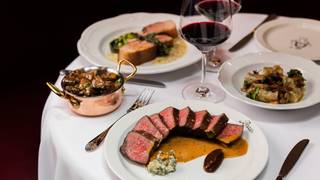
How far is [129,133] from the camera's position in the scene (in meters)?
1.22

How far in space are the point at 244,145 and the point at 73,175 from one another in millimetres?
455

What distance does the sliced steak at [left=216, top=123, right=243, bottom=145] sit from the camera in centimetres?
121

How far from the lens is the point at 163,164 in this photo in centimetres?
112

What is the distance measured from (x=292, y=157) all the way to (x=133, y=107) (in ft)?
1.62

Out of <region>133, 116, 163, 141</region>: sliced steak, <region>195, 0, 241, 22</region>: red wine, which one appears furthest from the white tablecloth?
<region>195, 0, 241, 22</region>: red wine

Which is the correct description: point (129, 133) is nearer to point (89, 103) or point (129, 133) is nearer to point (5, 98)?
point (89, 103)

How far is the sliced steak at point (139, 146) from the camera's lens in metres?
1.15

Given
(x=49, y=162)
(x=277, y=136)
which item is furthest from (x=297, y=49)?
(x=49, y=162)

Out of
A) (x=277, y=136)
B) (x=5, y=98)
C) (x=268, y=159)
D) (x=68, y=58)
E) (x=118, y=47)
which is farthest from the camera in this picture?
(x=68, y=58)

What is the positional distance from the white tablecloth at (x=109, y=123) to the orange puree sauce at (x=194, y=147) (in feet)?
0.28

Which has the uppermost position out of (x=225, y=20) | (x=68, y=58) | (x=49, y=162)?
(x=225, y=20)

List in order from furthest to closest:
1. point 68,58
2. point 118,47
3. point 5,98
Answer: point 68,58, point 5,98, point 118,47

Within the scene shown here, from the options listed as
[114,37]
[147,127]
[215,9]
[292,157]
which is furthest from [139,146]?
[114,37]

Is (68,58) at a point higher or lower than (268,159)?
lower
